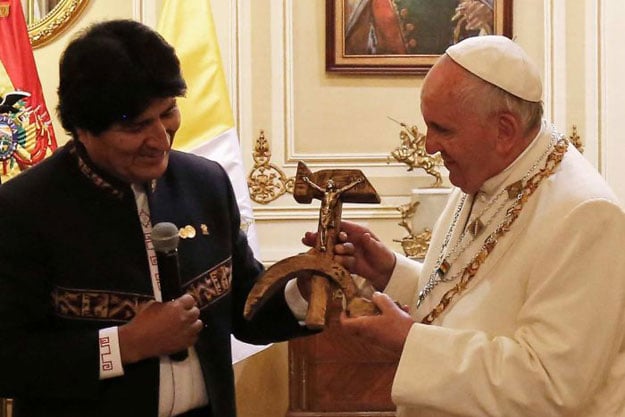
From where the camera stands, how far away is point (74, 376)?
199 centimetres

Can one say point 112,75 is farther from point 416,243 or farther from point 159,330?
point 416,243

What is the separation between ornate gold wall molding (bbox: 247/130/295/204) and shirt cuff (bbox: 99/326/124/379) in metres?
3.01

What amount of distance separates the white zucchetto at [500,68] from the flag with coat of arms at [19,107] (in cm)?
250

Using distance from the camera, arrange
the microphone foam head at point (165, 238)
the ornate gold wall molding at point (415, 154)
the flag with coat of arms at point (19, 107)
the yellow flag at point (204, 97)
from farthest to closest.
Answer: the ornate gold wall molding at point (415, 154) → the yellow flag at point (204, 97) → the flag with coat of arms at point (19, 107) → the microphone foam head at point (165, 238)

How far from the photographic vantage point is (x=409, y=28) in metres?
4.98

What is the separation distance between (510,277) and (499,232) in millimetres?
157

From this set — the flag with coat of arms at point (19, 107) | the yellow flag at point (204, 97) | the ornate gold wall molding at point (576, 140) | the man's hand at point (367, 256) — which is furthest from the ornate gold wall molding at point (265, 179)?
the man's hand at point (367, 256)

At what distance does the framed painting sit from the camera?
196 inches

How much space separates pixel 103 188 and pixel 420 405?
891 mm

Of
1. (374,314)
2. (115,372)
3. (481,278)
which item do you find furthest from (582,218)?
(115,372)

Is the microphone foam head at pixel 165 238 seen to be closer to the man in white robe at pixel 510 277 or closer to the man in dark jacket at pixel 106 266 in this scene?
the man in dark jacket at pixel 106 266

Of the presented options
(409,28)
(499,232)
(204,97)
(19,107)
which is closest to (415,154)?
(409,28)

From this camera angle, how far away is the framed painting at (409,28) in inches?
196

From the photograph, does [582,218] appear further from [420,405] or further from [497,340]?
[420,405]
